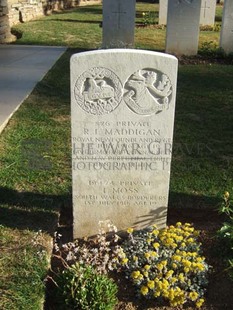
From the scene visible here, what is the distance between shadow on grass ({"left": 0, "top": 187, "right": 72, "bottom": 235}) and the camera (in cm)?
385

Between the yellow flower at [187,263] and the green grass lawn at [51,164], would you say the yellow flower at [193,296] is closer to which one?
the yellow flower at [187,263]

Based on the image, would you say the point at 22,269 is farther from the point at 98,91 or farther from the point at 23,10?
the point at 23,10

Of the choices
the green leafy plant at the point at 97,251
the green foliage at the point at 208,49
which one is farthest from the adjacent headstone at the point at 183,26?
the green leafy plant at the point at 97,251

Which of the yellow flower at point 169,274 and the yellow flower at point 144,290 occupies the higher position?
the yellow flower at point 169,274

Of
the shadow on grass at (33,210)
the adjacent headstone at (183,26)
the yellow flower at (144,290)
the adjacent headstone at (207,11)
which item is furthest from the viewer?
the adjacent headstone at (207,11)

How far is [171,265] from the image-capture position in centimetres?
324

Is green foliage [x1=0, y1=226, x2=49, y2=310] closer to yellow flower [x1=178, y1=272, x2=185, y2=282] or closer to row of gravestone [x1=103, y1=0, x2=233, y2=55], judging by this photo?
yellow flower [x1=178, y1=272, x2=185, y2=282]

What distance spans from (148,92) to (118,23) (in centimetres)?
776

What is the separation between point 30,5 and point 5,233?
44.9ft

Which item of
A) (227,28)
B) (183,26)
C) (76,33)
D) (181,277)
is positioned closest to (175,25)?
(183,26)

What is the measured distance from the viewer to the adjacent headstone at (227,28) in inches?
396

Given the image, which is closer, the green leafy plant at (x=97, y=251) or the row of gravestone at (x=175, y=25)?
the green leafy plant at (x=97, y=251)

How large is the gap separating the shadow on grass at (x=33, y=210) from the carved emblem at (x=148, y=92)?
1.29m

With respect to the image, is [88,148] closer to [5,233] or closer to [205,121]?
[5,233]
